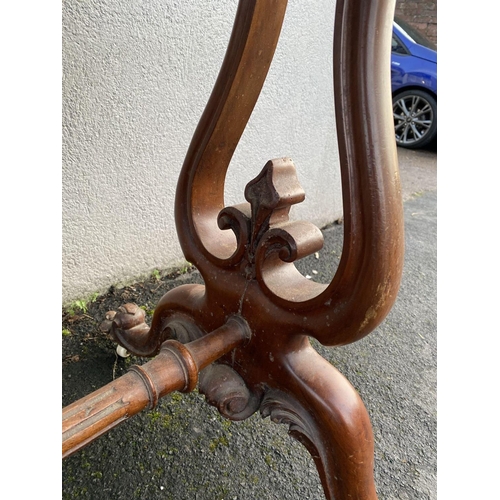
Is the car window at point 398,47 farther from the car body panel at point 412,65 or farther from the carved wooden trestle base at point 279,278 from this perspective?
the carved wooden trestle base at point 279,278

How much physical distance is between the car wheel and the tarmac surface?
3.03 meters

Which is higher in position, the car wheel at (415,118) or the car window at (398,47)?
the car window at (398,47)

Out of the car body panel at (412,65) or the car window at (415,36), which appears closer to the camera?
the car body panel at (412,65)

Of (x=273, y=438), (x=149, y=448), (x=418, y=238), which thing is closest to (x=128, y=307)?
(x=149, y=448)

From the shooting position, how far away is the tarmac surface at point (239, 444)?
2.83 ft

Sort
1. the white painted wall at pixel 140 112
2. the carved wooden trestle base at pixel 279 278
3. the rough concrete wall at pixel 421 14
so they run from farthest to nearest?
the rough concrete wall at pixel 421 14, the white painted wall at pixel 140 112, the carved wooden trestle base at pixel 279 278

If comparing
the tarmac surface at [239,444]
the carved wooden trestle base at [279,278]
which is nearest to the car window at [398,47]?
the tarmac surface at [239,444]

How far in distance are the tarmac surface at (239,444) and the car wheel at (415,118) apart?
3.03m

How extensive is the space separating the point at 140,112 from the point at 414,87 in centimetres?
338

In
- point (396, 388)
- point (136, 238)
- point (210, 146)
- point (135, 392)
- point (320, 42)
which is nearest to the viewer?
point (135, 392)

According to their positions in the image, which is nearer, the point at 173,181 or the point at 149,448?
the point at 149,448

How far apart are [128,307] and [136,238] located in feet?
1.65

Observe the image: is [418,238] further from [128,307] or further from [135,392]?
[135,392]

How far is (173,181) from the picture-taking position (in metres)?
1.50
